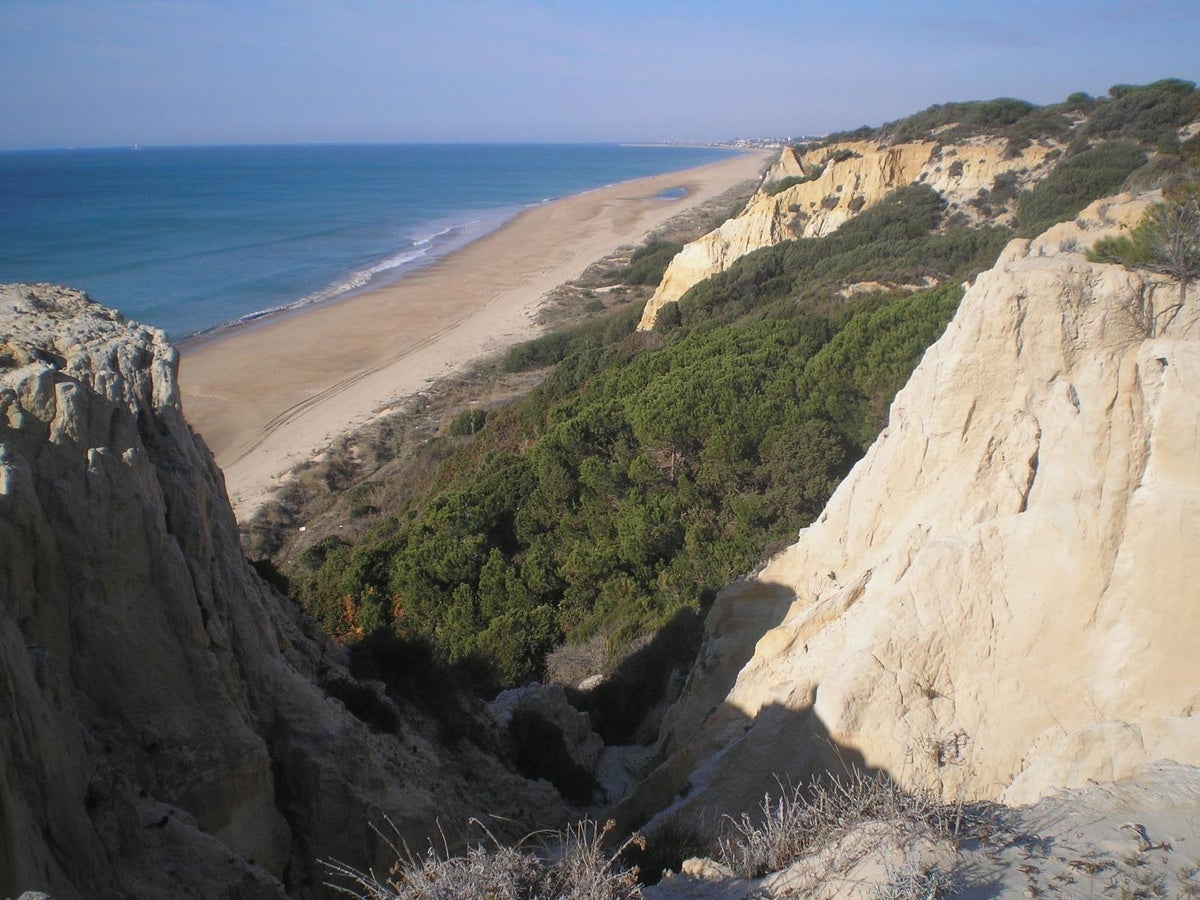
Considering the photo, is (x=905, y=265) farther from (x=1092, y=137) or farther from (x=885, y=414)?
(x=1092, y=137)

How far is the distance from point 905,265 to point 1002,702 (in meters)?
20.1

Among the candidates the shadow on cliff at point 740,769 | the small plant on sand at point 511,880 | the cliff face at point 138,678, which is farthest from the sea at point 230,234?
the small plant on sand at point 511,880

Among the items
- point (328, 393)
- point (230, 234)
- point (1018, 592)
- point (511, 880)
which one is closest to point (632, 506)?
point (1018, 592)

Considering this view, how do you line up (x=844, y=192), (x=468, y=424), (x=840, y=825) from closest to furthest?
(x=840, y=825)
(x=468, y=424)
(x=844, y=192)

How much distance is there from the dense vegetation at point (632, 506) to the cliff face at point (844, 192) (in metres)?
14.7

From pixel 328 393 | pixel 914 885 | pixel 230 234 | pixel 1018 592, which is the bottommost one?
pixel 328 393

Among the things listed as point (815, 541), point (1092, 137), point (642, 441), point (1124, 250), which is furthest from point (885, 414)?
point (1092, 137)

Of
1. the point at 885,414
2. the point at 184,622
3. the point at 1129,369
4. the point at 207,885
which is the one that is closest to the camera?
the point at 207,885

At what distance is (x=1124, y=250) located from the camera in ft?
24.3

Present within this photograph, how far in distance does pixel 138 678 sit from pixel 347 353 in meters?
32.5

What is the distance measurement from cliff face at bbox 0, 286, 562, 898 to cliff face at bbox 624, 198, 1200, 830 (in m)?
3.11

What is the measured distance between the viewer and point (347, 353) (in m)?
35.9

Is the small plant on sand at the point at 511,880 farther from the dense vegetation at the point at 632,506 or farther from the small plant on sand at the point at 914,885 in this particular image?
the dense vegetation at the point at 632,506

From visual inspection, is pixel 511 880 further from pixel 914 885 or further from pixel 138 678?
pixel 138 678
